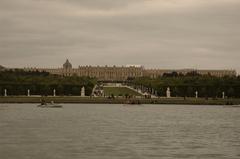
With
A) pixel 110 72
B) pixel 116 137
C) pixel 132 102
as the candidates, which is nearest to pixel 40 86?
pixel 132 102

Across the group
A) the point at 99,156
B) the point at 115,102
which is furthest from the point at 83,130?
the point at 115,102

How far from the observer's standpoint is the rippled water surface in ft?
88.3

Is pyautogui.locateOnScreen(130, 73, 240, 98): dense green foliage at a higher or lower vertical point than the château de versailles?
lower

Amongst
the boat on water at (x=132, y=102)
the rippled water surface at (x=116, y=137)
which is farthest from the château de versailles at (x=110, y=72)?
the rippled water surface at (x=116, y=137)

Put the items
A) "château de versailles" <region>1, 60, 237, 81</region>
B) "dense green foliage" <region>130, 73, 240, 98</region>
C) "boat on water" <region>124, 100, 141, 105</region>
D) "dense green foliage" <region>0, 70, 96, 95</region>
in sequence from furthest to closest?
"château de versailles" <region>1, 60, 237, 81</region>
"dense green foliage" <region>0, 70, 96, 95</region>
"dense green foliage" <region>130, 73, 240, 98</region>
"boat on water" <region>124, 100, 141, 105</region>

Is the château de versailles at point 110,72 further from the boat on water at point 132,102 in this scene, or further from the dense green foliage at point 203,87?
the boat on water at point 132,102

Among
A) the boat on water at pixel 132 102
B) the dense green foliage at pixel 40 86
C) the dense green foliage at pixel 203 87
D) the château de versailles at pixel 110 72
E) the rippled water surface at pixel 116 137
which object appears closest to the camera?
the rippled water surface at pixel 116 137

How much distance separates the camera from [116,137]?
1252 inches

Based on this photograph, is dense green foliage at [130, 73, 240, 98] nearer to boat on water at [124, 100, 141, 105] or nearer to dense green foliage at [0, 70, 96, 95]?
dense green foliage at [0, 70, 96, 95]

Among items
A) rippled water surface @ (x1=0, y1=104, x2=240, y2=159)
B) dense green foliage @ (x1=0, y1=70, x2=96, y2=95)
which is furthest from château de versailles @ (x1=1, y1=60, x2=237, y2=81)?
rippled water surface @ (x1=0, y1=104, x2=240, y2=159)

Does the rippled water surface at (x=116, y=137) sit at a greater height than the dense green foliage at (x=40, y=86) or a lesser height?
lesser

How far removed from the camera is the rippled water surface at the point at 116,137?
26.9 metres

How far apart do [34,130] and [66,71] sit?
424ft

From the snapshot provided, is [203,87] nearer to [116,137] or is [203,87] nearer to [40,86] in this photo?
[40,86]
